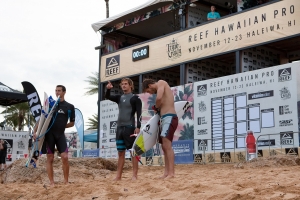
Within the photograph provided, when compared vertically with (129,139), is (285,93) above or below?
above

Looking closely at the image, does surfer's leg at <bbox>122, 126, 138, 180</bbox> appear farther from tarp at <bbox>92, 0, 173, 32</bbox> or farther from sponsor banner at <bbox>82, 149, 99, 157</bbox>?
tarp at <bbox>92, 0, 173, 32</bbox>

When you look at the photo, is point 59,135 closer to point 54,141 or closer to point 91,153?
point 54,141

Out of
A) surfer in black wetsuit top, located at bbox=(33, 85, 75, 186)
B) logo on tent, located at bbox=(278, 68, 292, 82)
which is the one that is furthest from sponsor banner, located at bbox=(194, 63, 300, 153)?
surfer in black wetsuit top, located at bbox=(33, 85, 75, 186)

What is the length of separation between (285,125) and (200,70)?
20.7 feet

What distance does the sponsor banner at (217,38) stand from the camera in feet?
55.8

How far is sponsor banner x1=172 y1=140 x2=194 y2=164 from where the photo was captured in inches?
609

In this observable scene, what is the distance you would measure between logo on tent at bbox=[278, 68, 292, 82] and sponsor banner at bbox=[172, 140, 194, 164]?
3566 mm

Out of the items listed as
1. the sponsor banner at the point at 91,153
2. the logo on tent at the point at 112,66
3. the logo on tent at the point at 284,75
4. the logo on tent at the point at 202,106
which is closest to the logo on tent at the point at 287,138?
the logo on tent at the point at 284,75

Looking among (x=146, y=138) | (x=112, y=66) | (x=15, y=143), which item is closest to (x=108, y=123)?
(x=112, y=66)

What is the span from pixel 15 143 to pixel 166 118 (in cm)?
1433

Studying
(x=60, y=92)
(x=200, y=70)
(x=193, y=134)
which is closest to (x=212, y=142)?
(x=193, y=134)

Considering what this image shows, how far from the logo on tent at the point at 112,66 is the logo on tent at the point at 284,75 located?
10.1 m

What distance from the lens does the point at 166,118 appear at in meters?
7.40

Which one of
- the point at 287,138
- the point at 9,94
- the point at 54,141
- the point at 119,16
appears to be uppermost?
the point at 119,16
